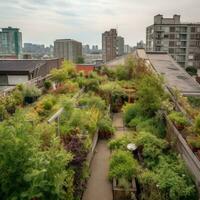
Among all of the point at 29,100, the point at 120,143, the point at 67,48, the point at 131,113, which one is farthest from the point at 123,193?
the point at 67,48

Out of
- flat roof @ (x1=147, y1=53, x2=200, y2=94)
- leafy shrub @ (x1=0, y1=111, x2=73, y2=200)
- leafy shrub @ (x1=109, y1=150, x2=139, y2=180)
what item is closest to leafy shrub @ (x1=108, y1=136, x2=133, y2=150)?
leafy shrub @ (x1=109, y1=150, x2=139, y2=180)

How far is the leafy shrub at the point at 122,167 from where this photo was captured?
5340mm

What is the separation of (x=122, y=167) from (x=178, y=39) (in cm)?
4652

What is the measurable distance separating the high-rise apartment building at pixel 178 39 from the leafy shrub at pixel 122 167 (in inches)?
1736

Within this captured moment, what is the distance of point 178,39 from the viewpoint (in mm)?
48094

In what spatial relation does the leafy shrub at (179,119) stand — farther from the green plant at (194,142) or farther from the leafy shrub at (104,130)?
the leafy shrub at (104,130)

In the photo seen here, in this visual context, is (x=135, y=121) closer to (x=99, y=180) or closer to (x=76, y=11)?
(x=99, y=180)

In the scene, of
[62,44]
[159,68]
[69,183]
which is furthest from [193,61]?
[69,183]

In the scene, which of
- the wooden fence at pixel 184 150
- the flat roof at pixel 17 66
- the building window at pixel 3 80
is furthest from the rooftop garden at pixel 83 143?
the building window at pixel 3 80

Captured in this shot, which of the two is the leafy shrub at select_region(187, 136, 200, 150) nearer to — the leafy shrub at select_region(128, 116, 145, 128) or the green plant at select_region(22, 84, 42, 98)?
the leafy shrub at select_region(128, 116, 145, 128)

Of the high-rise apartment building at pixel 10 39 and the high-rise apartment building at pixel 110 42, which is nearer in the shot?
the high-rise apartment building at pixel 10 39

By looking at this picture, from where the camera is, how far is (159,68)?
1630 centimetres

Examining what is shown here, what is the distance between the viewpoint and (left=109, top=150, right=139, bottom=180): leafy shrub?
5340 millimetres

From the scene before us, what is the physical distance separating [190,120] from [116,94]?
208 inches
